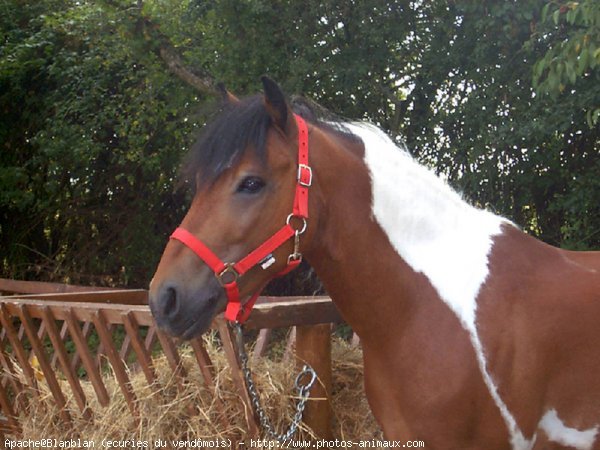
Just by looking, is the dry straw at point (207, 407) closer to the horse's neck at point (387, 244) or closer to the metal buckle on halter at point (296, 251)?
the horse's neck at point (387, 244)

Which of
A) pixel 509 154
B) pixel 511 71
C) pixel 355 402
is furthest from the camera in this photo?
pixel 509 154

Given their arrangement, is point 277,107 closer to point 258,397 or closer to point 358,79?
point 258,397

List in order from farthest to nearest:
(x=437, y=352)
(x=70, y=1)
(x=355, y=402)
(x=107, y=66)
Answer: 1. (x=70, y=1)
2. (x=107, y=66)
3. (x=355, y=402)
4. (x=437, y=352)

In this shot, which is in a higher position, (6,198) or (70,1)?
(70,1)

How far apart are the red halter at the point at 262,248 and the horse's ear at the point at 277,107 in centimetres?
5

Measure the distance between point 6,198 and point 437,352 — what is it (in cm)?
718

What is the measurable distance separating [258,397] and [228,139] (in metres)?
1.27

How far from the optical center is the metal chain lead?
2.76 metres

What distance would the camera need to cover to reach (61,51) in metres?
7.93

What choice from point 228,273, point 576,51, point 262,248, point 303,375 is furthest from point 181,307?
point 576,51

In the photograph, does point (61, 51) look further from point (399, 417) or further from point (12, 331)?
point (399, 417)

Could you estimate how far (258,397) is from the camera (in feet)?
9.41

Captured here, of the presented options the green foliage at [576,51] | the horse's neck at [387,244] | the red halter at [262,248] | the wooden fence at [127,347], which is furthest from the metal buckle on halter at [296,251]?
the green foliage at [576,51]

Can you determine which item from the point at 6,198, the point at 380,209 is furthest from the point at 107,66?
the point at 380,209
